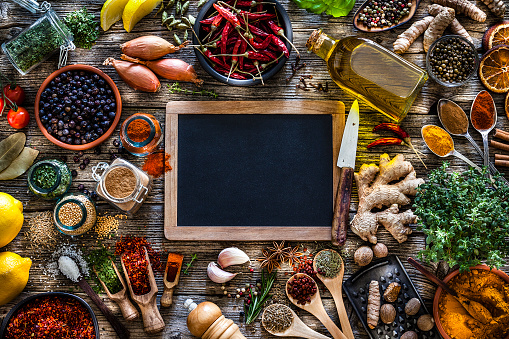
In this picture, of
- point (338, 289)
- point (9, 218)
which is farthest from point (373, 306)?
point (9, 218)

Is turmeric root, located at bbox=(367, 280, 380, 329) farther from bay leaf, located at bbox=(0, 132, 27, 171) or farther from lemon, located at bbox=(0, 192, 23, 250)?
bay leaf, located at bbox=(0, 132, 27, 171)

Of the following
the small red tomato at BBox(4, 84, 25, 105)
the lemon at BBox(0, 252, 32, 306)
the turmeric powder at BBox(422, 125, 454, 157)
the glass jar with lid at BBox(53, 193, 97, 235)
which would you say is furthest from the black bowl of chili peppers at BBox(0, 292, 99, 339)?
the turmeric powder at BBox(422, 125, 454, 157)

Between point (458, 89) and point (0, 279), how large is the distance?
2.35 meters

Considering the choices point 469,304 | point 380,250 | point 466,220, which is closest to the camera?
point 466,220

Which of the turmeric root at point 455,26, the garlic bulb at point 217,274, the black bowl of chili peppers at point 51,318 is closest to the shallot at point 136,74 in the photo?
the garlic bulb at point 217,274

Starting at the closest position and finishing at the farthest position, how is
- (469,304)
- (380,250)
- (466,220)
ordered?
(466,220), (469,304), (380,250)

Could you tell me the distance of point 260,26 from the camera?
5.76ft

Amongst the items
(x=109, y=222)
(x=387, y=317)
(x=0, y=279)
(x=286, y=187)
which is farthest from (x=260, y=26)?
(x=0, y=279)

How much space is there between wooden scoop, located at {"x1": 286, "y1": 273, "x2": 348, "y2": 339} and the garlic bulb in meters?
0.29

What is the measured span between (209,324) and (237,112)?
1.00 metres

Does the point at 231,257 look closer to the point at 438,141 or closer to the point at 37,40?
the point at 438,141

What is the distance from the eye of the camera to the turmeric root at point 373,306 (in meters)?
1.73

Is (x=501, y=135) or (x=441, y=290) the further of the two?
Result: (x=501, y=135)

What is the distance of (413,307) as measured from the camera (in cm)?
173
